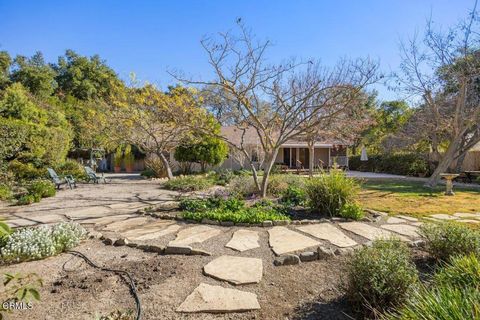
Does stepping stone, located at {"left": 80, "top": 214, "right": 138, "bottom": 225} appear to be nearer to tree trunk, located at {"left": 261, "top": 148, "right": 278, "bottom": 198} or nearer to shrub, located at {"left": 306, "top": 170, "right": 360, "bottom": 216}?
tree trunk, located at {"left": 261, "top": 148, "right": 278, "bottom": 198}

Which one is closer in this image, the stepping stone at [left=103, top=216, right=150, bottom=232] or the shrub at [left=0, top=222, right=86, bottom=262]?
the shrub at [left=0, top=222, right=86, bottom=262]

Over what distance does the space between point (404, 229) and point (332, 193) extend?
4.74 feet

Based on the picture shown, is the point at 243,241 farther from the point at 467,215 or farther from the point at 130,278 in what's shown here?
the point at 467,215

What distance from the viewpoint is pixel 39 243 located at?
13.1 feet

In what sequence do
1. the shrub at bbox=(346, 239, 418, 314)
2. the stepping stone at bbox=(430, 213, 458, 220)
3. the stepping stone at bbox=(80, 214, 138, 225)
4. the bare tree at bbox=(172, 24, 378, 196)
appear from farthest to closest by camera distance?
the bare tree at bbox=(172, 24, 378, 196), the stepping stone at bbox=(430, 213, 458, 220), the stepping stone at bbox=(80, 214, 138, 225), the shrub at bbox=(346, 239, 418, 314)

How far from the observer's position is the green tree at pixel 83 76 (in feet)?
98.7

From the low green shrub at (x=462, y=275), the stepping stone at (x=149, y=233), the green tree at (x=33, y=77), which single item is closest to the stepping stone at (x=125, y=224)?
the stepping stone at (x=149, y=233)

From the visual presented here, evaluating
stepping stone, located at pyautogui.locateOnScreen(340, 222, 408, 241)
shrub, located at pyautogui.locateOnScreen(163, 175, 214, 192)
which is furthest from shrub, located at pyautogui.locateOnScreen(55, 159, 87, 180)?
stepping stone, located at pyautogui.locateOnScreen(340, 222, 408, 241)

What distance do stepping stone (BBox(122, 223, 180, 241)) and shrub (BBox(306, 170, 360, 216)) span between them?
2.99 m

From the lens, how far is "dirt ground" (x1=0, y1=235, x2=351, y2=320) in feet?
8.63

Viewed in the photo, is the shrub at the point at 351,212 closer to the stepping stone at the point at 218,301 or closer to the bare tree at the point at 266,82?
the bare tree at the point at 266,82

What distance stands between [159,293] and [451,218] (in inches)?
244

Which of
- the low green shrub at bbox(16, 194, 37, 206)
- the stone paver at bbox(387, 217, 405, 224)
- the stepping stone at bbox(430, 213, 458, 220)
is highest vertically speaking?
the low green shrub at bbox(16, 194, 37, 206)

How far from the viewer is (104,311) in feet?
8.61
